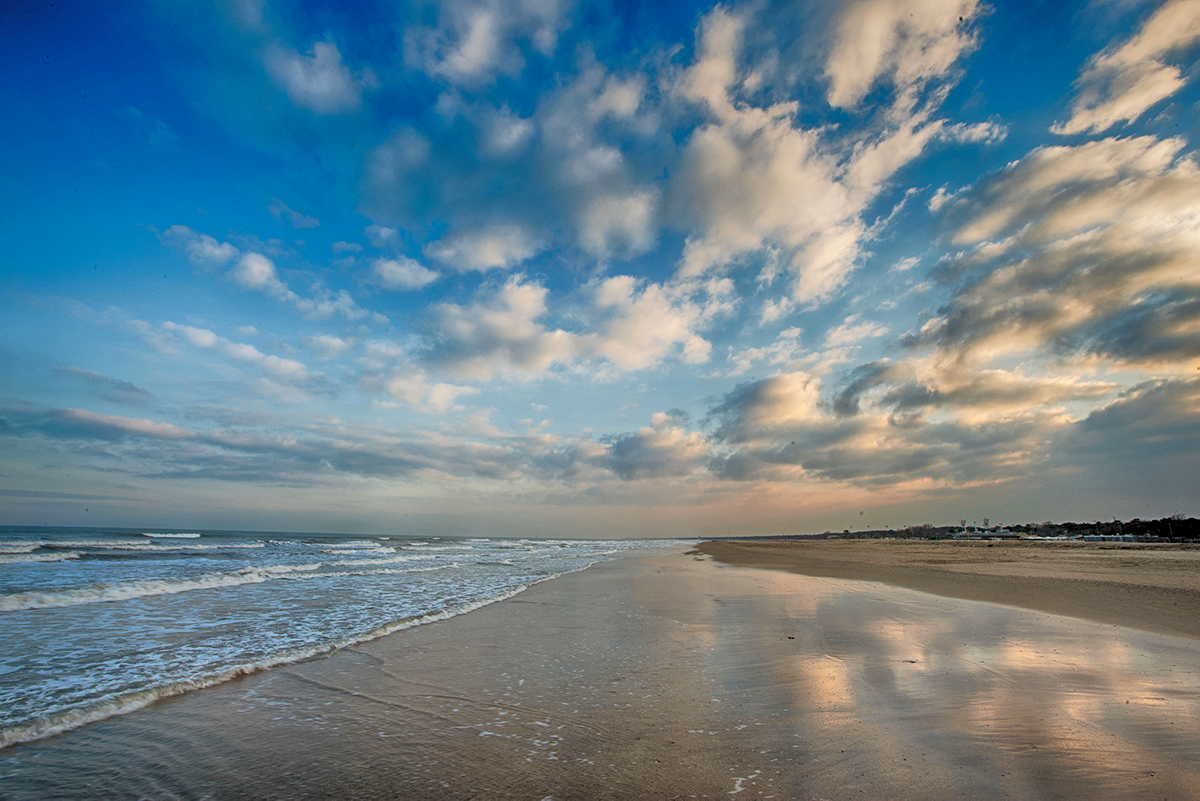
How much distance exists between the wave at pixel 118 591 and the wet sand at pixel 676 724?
10868mm

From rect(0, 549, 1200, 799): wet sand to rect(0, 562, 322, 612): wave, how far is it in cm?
1087

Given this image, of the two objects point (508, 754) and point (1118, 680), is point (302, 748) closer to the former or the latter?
point (508, 754)

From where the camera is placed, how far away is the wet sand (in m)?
3.76

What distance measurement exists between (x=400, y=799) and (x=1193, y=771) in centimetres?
589

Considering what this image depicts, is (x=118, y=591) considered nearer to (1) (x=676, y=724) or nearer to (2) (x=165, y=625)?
(2) (x=165, y=625)

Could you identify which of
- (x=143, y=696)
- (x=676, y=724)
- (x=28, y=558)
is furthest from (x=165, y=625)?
(x=28, y=558)

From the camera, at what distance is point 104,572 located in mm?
20969

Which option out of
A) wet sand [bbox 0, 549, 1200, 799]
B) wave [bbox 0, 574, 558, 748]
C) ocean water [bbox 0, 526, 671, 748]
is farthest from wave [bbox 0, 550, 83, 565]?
wet sand [bbox 0, 549, 1200, 799]

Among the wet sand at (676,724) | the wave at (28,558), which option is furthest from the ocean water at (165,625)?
the wave at (28,558)

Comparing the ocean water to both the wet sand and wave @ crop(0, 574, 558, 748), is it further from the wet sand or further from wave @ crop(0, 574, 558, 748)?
the wet sand

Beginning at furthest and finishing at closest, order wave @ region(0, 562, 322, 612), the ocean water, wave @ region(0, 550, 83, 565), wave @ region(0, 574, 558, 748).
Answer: wave @ region(0, 550, 83, 565), wave @ region(0, 562, 322, 612), the ocean water, wave @ region(0, 574, 558, 748)

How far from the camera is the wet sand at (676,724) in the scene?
12.3 ft

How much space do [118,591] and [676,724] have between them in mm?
18196

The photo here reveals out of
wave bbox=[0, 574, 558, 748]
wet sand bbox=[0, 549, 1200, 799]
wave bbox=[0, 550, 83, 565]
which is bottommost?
wave bbox=[0, 550, 83, 565]
